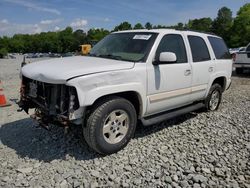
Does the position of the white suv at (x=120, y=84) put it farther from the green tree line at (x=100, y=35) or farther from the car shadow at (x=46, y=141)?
the green tree line at (x=100, y=35)

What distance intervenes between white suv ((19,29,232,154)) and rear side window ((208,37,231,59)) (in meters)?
0.50

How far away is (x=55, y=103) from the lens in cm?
390

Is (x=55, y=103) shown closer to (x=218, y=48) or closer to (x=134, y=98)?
(x=134, y=98)

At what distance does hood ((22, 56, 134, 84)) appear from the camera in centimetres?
373

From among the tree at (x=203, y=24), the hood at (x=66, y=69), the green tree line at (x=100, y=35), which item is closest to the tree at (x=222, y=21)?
the green tree line at (x=100, y=35)

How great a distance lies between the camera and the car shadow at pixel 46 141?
4.26 metres

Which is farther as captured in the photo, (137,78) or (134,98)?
(134,98)

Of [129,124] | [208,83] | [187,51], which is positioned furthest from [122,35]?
[208,83]

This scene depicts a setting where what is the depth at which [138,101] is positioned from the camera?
14.8 ft


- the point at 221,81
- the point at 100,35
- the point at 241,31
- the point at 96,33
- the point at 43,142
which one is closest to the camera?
the point at 43,142

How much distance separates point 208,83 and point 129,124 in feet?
8.57

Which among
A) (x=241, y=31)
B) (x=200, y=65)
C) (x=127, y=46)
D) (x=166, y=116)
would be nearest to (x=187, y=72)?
(x=200, y=65)

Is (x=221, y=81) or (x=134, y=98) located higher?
(x=221, y=81)

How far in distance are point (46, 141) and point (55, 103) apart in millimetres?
1133
